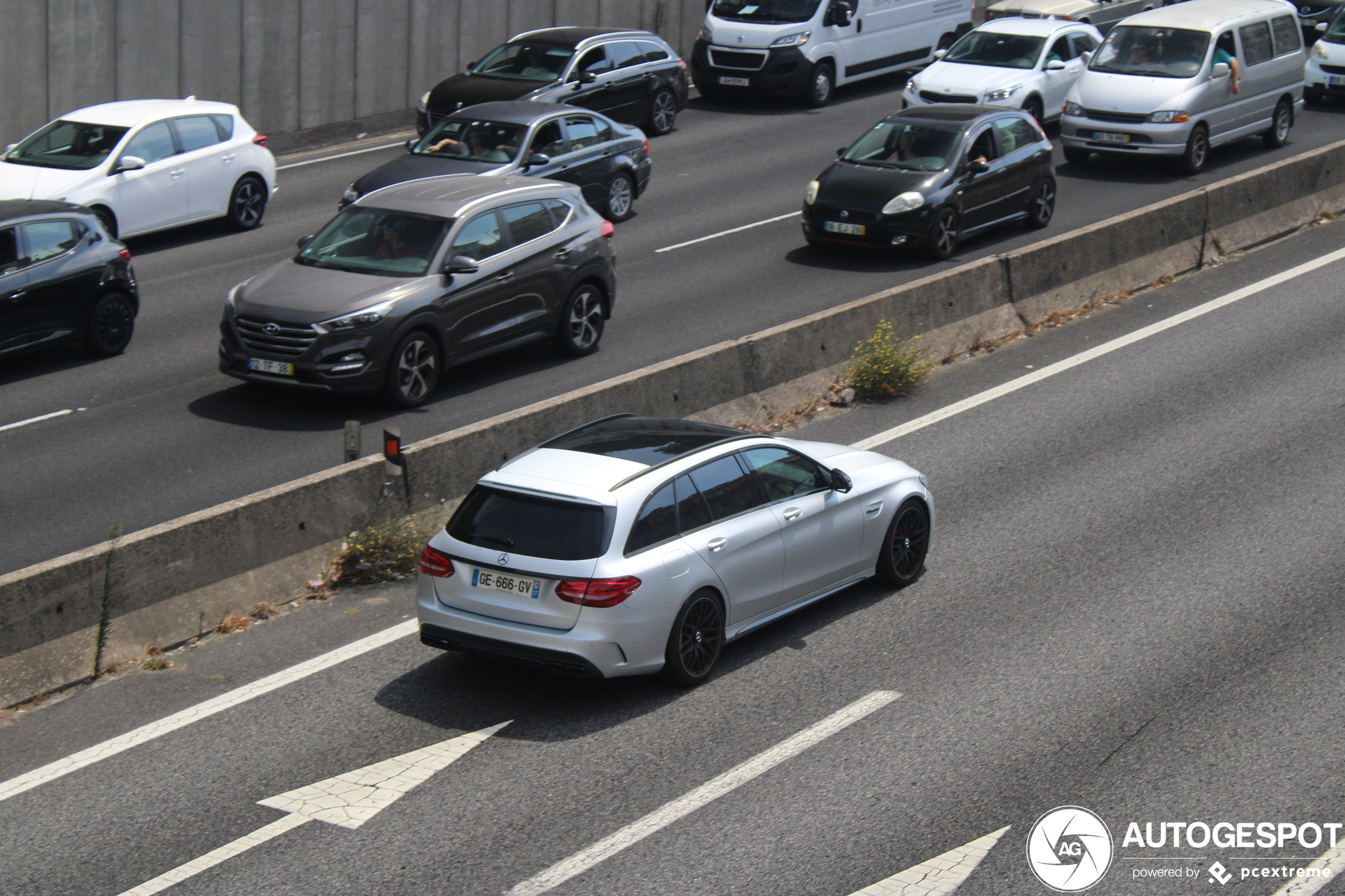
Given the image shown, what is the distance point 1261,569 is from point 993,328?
6.37 meters

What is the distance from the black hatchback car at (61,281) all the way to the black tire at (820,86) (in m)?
16.5

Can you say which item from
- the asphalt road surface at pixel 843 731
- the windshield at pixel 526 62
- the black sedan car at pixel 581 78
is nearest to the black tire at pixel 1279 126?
the black sedan car at pixel 581 78

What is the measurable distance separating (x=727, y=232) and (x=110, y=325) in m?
8.41

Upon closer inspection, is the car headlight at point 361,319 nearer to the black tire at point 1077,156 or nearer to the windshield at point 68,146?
the windshield at point 68,146

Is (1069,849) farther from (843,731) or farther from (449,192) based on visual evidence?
(449,192)

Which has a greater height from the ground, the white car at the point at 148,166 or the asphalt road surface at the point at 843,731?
the white car at the point at 148,166

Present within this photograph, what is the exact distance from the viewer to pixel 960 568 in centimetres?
1016

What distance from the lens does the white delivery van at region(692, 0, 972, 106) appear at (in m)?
28.1

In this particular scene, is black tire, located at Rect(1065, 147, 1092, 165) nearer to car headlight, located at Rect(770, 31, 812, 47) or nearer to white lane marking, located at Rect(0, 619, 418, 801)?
car headlight, located at Rect(770, 31, 812, 47)

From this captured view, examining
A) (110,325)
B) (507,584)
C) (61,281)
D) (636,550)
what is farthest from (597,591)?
(110,325)

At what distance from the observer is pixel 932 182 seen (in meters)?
18.4

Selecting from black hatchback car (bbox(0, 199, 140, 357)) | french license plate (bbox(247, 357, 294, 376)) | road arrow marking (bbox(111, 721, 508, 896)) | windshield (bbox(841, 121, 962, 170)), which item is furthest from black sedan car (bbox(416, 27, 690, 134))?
road arrow marking (bbox(111, 721, 508, 896))

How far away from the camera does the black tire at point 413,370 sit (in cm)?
1317

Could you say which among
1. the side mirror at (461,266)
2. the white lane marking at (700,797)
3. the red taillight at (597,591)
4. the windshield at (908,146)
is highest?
the windshield at (908,146)
